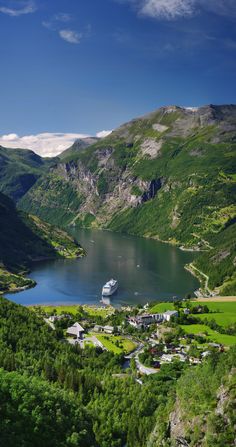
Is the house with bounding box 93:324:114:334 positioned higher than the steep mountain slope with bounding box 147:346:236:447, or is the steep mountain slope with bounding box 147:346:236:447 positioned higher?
the steep mountain slope with bounding box 147:346:236:447

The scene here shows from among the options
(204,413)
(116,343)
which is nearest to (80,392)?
(204,413)

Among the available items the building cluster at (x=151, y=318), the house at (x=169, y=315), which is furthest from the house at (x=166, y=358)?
the house at (x=169, y=315)

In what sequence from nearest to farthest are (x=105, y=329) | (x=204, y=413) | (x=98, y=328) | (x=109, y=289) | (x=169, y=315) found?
(x=204, y=413), (x=105, y=329), (x=98, y=328), (x=169, y=315), (x=109, y=289)

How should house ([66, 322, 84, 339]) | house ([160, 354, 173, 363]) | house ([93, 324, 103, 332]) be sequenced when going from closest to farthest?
house ([160, 354, 173, 363]) → house ([66, 322, 84, 339]) → house ([93, 324, 103, 332])

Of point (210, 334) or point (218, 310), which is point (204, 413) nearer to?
point (210, 334)

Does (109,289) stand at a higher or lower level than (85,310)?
higher

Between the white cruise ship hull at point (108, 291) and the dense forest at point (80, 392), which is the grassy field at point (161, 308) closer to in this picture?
the white cruise ship hull at point (108, 291)

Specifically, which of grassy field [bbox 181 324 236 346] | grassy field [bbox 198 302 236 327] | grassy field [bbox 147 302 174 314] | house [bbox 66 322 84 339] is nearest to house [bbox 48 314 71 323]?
house [bbox 66 322 84 339]

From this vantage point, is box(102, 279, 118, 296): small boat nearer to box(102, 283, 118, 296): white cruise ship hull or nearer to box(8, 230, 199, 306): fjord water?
box(102, 283, 118, 296): white cruise ship hull
